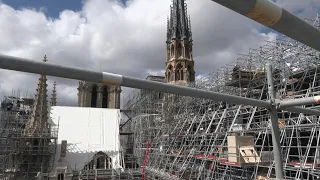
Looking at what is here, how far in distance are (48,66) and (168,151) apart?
914 inches

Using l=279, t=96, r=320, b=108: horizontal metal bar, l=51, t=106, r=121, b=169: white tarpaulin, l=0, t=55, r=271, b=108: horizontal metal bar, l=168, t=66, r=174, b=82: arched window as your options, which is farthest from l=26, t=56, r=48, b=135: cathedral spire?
l=279, t=96, r=320, b=108: horizontal metal bar

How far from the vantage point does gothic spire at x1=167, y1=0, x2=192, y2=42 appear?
50078mm

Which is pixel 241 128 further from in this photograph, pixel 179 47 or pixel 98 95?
pixel 98 95

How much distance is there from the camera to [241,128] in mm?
17688

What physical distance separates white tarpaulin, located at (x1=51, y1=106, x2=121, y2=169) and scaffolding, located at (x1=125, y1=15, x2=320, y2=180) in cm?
325

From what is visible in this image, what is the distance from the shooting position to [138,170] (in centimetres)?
2941

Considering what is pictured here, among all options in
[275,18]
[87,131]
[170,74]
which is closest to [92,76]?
[275,18]

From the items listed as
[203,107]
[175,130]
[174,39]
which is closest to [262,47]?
[203,107]

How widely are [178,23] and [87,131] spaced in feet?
94.0

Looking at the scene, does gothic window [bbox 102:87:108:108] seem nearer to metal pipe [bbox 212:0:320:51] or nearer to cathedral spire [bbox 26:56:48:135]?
cathedral spire [bbox 26:56:48:135]

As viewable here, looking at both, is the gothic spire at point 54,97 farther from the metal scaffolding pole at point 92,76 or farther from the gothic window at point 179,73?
the metal scaffolding pole at point 92,76

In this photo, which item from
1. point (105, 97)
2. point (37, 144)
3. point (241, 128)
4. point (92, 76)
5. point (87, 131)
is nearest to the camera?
point (92, 76)

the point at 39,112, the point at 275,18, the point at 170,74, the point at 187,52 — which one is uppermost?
the point at 187,52

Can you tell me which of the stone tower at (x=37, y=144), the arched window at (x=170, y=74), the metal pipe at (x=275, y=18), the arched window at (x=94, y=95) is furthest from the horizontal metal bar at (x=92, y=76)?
the arched window at (x=94, y=95)
